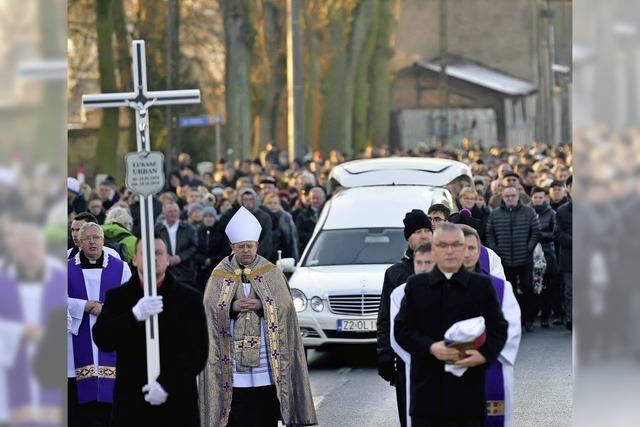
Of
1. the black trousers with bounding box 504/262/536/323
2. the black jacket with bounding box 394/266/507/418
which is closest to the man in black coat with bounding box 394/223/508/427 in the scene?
the black jacket with bounding box 394/266/507/418

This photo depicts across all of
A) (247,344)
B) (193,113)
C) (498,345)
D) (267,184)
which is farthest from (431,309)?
(193,113)

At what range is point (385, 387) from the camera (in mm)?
14711

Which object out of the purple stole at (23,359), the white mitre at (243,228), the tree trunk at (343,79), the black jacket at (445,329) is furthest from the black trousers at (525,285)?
the tree trunk at (343,79)

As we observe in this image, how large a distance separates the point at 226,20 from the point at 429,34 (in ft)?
200

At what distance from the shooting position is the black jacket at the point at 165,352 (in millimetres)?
7297

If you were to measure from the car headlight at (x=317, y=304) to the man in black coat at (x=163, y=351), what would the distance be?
8923 mm

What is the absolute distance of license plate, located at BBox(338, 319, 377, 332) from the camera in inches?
635

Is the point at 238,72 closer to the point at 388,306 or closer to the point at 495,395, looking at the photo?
the point at 388,306

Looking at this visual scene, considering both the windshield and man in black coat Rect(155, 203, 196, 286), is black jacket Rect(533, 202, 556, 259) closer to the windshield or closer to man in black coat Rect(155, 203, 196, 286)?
the windshield

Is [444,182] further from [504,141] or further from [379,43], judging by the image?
[504,141]

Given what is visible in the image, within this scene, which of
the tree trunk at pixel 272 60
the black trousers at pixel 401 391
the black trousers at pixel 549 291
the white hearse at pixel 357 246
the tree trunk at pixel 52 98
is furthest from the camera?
the tree trunk at pixel 272 60

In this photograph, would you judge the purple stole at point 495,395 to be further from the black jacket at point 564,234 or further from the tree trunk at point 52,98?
the black jacket at point 564,234

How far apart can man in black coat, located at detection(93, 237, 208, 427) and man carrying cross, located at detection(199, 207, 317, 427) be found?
5.74 feet

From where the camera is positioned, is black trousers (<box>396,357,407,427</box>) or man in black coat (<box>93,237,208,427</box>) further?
black trousers (<box>396,357,407,427</box>)
